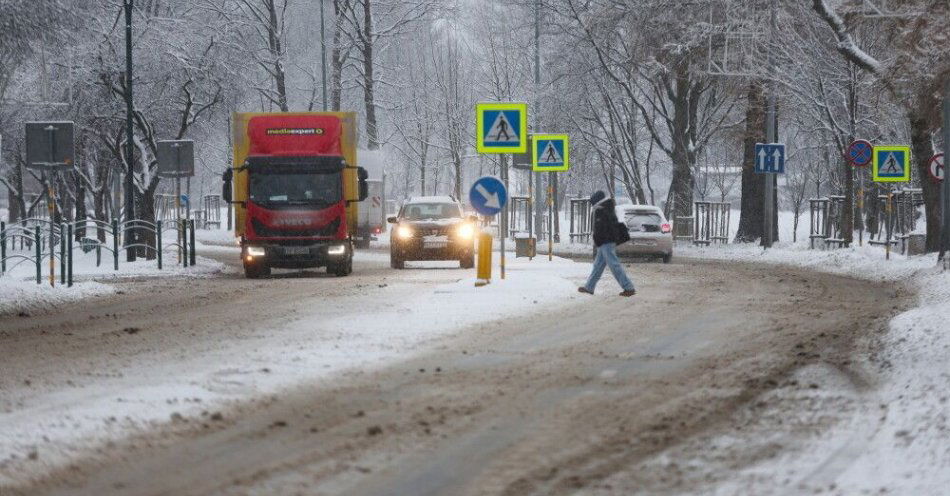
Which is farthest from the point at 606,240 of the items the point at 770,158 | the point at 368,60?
the point at 368,60

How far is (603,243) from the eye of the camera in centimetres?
1995

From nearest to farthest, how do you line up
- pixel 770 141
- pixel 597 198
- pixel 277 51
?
pixel 597 198 < pixel 770 141 < pixel 277 51

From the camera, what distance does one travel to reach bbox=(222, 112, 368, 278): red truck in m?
26.9

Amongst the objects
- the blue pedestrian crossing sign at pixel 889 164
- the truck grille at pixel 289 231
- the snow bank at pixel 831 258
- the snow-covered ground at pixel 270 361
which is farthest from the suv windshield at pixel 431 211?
the snow-covered ground at pixel 270 361

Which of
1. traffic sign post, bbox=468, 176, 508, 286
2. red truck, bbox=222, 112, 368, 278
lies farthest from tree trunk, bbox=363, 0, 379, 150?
traffic sign post, bbox=468, 176, 508, 286

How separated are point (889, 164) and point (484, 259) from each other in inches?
543

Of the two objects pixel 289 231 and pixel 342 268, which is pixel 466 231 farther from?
pixel 289 231

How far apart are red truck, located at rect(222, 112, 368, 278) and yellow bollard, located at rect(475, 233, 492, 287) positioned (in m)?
6.67

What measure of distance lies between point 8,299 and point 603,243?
886cm

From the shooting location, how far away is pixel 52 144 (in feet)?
79.3

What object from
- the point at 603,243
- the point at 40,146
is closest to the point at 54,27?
the point at 40,146

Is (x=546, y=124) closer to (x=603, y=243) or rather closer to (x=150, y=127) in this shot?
(x=150, y=127)

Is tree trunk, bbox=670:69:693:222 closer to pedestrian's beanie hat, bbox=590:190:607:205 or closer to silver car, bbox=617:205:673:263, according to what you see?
silver car, bbox=617:205:673:263

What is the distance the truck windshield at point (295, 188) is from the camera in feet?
88.3
